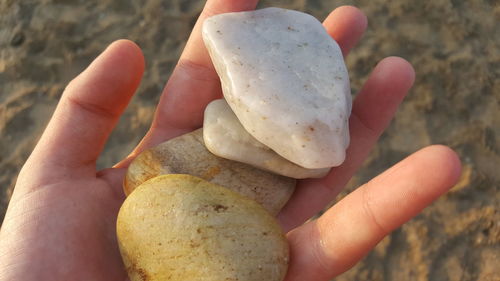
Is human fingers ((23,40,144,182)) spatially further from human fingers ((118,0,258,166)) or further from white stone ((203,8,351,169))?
white stone ((203,8,351,169))

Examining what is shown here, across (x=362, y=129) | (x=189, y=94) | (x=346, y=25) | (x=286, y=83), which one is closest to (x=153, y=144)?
(x=189, y=94)

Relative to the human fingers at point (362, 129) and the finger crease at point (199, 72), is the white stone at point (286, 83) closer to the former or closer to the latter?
the human fingers at point (362, 129)

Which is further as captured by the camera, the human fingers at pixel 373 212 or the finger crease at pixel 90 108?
the finger crease at pixel 90 108

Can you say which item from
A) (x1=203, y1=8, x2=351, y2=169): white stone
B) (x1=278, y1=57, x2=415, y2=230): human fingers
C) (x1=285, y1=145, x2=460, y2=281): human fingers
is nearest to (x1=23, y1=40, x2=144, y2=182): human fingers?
(x1=203, y1=8, x2=351, y2=169): white stone

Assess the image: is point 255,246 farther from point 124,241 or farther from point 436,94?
point 436,94

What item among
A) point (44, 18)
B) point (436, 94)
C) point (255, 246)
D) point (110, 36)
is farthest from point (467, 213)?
point (44, 18)

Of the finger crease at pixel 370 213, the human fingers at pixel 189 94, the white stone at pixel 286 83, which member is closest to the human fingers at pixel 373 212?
the finger crease at pixel 370 213
